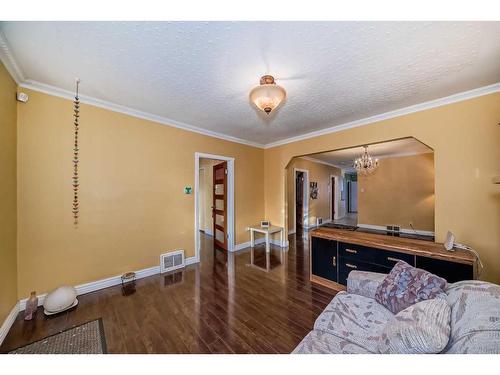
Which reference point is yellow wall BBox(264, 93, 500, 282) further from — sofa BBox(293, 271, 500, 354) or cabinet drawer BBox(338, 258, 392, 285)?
sofa BBox(293, 271, 500, 354)

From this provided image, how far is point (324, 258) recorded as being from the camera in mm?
2695

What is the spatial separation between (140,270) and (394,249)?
3.49 m

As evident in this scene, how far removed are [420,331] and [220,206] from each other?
4.02m

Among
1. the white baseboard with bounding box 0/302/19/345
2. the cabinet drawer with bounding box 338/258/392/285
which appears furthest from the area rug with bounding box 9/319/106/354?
the cabinet drawer with bounding box 338/258/392/285

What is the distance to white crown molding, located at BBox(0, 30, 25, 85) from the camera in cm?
155

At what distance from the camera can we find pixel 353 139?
128 inches

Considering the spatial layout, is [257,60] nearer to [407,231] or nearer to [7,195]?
[7,195]

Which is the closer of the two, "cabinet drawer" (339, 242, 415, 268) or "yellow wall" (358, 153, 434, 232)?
"cabinet drawer" (339, 242, 415, 268)

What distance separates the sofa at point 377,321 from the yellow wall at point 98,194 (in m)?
2.70

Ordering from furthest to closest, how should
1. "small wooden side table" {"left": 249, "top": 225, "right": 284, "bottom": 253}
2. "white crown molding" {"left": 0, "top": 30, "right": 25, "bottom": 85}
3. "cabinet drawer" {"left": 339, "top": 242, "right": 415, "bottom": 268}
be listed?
"small wooden side table" {"left": 249, "top": 225, "right": 284, "bottom": 253} → "cabinet drawer" {"left": 339, "top": 242, "right": 415, "bottom": 268} → "white crown molding" {"left": 0, "top": 30, "right": 25, "bottom": 85}

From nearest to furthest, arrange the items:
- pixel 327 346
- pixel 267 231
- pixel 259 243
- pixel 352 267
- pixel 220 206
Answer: pixel 327 346 → pixel 352 267 → pixel 267 231 → pixel 220 206 → pixel 259 243

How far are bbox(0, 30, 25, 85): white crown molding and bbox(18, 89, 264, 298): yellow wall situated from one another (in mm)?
216

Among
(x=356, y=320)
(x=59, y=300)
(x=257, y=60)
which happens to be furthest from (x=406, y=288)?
(x=59, y=300)
